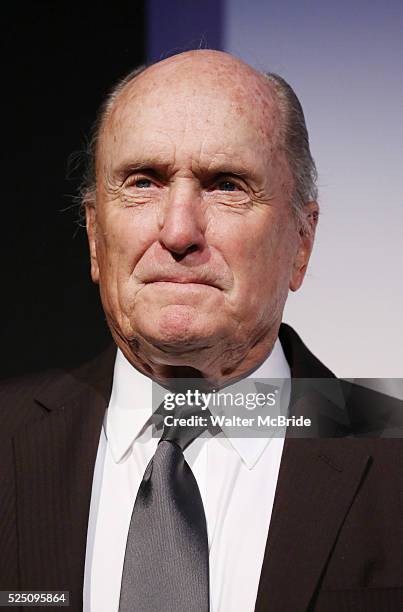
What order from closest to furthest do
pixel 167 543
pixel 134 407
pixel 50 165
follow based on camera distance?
pixel 167 543, pixel 134 407, pixel 50 165

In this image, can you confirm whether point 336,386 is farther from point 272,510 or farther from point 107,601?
point 107,601

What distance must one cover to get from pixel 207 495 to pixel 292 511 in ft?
0.42

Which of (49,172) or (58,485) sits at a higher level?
(49,172)

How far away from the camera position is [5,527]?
4.39 feet

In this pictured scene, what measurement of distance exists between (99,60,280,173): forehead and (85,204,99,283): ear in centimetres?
13

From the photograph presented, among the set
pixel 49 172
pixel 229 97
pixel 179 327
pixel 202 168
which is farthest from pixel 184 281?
pixel 49 172

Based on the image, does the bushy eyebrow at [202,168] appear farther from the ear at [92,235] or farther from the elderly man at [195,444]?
the ear at [92,235]

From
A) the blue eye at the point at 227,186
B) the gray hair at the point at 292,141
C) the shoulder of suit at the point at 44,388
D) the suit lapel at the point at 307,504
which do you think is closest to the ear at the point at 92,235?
the gray hair at the point at 292,141

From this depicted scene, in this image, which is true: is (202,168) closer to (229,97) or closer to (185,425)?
(229,97)

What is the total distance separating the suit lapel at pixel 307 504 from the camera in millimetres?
1266

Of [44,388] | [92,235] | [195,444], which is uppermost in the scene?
[92,235]

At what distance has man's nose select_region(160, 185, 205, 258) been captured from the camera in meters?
1.28

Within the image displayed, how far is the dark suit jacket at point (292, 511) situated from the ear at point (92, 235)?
0.68ft

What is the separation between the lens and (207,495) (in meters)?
1.33
